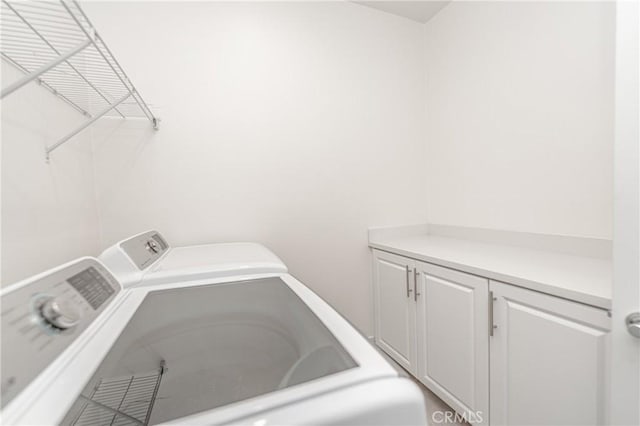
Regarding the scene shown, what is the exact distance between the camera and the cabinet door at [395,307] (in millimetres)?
1725

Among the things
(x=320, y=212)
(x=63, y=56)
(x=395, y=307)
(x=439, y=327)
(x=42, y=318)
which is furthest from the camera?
(x=320, y=212)

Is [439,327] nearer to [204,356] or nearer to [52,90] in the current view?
[204,356]

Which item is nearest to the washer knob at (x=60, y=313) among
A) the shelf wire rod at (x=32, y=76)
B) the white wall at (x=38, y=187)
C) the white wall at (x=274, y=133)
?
the white wall at (x=38, y=187)

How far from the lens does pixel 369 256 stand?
2129mm

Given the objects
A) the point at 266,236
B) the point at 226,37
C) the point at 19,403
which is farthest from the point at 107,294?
the point at 226,37

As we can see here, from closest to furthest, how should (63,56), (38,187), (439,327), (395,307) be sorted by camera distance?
(63,56) < (38,187) < (439,327) < (395,307)

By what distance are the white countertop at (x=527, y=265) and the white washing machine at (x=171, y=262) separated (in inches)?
34.8

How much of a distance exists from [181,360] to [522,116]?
6.70 feet

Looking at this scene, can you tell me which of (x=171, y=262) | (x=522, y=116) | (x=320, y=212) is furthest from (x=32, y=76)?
(x=522, y=116)

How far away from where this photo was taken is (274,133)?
6.11 ft

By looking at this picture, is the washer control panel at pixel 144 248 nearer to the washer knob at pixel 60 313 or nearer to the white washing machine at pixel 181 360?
the white washing machine at pixel 181 360

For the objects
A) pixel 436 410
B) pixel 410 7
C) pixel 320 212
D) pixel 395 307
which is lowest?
pixel 436 410

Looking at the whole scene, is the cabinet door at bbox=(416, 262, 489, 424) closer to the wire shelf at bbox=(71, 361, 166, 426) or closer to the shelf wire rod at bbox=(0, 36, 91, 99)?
the wire shelf at bbox=(71, 361, 166, 426)

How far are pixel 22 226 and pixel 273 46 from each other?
5.38 feet
